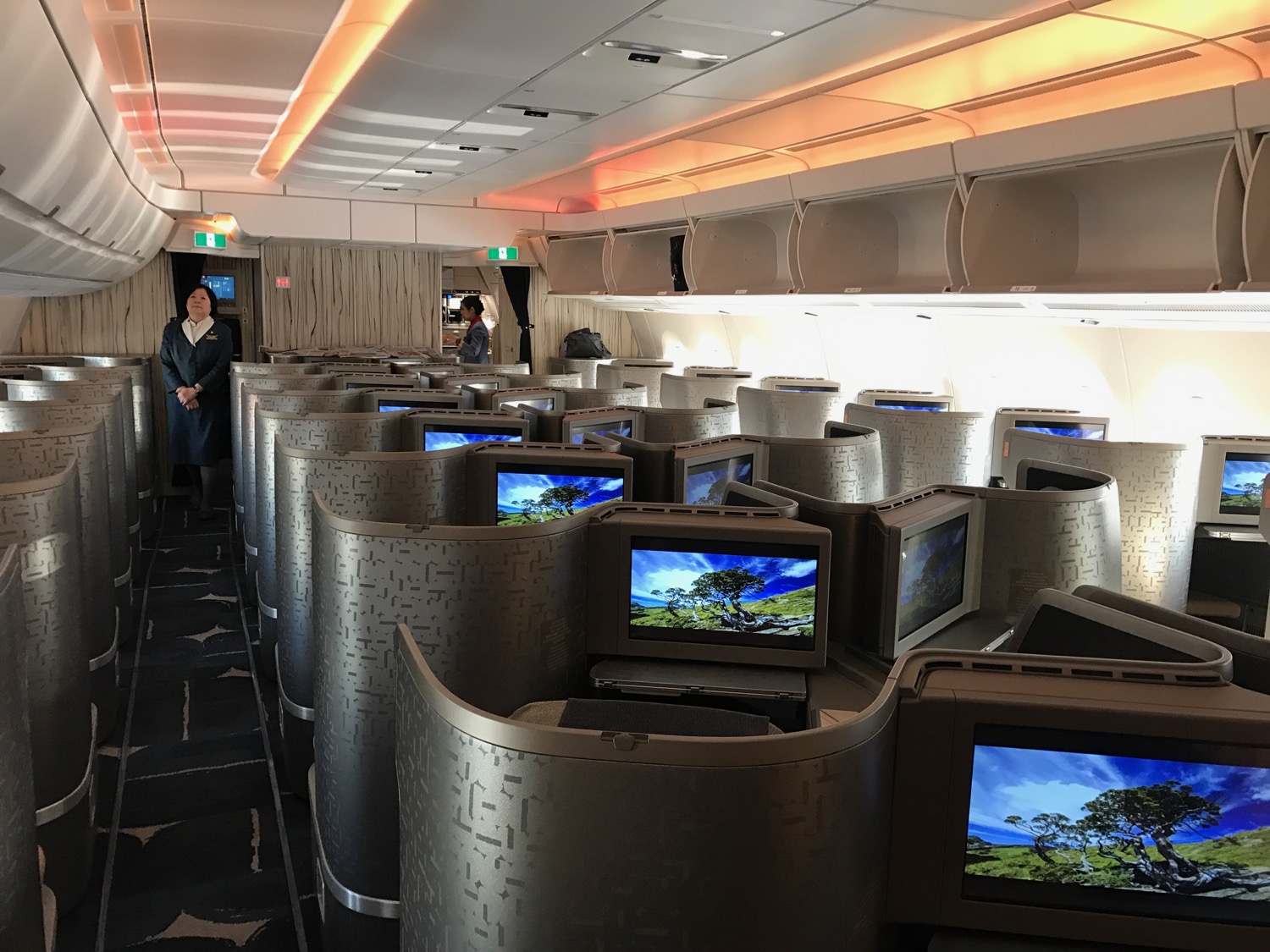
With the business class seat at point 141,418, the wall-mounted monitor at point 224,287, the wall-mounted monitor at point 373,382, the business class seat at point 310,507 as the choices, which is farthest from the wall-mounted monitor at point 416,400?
the wall-mounted monitor at point 224,287

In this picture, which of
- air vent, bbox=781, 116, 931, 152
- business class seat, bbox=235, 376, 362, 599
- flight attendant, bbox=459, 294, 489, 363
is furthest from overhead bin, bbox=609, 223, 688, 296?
business class seat, bbox=235, 376, 362, 599

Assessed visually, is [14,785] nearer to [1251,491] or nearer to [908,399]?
[1251,491]

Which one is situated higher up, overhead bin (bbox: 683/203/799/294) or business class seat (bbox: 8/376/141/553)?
overhead bin (bbox: 683/203/799/294)

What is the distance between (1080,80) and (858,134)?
1.95m

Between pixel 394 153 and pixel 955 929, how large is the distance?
24.6 feet

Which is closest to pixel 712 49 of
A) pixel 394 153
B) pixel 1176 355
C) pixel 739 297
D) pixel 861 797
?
pixel 861 797

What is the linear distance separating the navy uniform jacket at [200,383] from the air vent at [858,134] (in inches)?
233

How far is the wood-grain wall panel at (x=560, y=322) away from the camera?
51.9 ft

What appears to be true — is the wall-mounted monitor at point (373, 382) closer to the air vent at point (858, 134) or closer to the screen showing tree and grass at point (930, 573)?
the air vent at point (858, 134)

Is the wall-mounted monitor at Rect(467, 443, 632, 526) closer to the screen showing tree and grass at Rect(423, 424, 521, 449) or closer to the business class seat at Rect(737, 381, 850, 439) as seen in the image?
the screen showing tree and grass at Rect(423, 424, 521, 449)

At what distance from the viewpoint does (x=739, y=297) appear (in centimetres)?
1004

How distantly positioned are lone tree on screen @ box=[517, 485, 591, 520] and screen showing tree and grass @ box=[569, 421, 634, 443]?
97 cm

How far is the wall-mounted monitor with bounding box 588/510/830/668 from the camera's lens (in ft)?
9.76

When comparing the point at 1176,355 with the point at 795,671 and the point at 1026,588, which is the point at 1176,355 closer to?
the point at 1026,588
